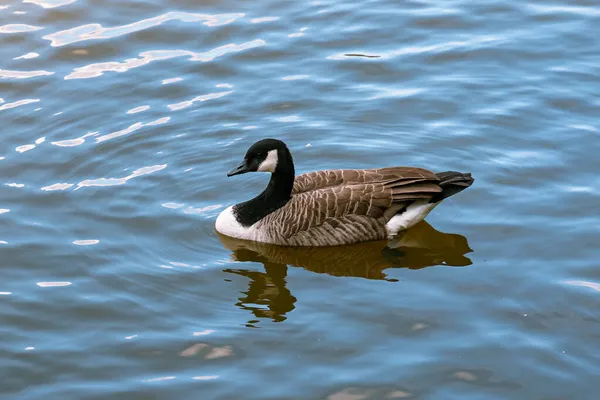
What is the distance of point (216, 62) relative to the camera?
16.1m

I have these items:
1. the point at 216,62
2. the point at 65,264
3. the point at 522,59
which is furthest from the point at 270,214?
the point at 522,59

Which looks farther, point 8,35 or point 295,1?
point 295,1

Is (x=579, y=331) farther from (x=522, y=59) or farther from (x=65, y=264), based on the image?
(x=522, y=59)

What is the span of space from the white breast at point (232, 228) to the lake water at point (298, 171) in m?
0.14

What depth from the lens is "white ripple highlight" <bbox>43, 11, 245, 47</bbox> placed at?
17.0 meters

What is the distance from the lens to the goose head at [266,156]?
1166cm

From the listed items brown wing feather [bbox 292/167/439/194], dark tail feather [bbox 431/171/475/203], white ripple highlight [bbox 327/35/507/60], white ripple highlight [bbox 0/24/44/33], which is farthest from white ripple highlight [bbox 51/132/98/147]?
dark tail feather [bbox 431/171/475/203]

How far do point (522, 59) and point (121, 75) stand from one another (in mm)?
6684

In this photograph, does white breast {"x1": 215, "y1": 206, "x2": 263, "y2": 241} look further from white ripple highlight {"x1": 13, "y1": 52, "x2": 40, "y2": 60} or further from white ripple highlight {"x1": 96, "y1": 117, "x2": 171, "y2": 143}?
white ripple highlight {"x1": 13, "y1": 52, "x2": 40, "y2": 60}

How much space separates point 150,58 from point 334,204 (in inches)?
238

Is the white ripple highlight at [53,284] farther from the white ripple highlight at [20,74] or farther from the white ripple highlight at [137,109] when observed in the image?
the white ripple highlight at [20,74]

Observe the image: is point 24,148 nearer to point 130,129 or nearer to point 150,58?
point 130,129

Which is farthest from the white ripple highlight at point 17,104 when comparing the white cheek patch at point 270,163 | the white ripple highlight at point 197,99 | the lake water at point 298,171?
the white cheek patch at point 270,163

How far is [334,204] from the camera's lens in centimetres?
1174
